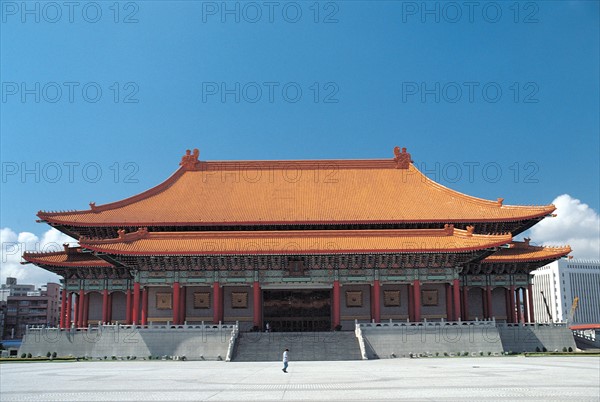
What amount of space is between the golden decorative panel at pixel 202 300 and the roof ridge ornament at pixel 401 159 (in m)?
22.1

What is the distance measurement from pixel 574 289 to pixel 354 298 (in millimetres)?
104405

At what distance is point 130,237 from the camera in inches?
1625

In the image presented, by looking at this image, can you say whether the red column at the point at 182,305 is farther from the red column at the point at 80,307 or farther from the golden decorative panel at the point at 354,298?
the golden decorative panel at the point at 354,298

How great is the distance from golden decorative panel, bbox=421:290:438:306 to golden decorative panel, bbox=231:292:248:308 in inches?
518

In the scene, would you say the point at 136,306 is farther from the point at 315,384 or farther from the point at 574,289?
the point at 574,289

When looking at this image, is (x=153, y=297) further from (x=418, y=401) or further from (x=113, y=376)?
(x=418, y=401)

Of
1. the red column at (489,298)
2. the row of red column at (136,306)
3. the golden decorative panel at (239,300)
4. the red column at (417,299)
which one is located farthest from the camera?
the red column at (489,298)

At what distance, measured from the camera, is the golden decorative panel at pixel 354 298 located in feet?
142

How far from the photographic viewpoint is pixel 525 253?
145ft

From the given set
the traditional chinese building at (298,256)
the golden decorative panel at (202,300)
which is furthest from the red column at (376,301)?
the golden decorative panel at (202,300)

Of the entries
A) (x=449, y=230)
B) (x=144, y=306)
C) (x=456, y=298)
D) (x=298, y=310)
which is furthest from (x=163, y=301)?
(x=449, y=230)

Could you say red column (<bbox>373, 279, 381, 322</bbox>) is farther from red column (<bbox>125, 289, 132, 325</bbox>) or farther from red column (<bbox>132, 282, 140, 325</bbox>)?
red column (<bbox>125, 289, 132, 325</bbox>)

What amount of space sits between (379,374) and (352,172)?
31662 mm

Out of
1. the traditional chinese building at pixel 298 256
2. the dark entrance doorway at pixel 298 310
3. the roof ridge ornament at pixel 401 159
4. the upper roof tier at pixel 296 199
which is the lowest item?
the dark entrance doorway at pixel 298 310
